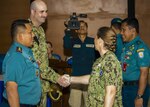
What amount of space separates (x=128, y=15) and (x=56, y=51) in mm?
1560

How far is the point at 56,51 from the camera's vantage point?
584cm

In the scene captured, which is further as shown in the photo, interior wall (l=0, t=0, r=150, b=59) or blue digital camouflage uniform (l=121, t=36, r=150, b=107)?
interior wall (l=0, t=0, r=150, b=59)

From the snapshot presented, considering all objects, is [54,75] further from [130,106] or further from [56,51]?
[56,51]

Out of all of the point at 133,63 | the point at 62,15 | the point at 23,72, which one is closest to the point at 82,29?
the point at 62,15

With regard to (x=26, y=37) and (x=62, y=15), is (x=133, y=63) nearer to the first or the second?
(x=26, y=37)

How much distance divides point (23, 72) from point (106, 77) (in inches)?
30.6

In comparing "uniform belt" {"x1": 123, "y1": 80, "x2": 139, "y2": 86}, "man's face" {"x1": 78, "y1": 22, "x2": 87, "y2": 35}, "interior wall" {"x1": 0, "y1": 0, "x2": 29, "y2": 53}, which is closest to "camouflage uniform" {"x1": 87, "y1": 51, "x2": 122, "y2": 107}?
"uniform belt" {"x1": 123, "y1": 80, "x2": 139, "y2": 86}

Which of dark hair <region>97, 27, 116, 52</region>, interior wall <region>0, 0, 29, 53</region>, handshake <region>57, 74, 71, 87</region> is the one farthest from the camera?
interior wall <region>0, 0, 29, 53</region>

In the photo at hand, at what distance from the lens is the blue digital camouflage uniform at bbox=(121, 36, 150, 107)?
3570mm

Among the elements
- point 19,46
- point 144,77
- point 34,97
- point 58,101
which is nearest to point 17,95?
point 34,97

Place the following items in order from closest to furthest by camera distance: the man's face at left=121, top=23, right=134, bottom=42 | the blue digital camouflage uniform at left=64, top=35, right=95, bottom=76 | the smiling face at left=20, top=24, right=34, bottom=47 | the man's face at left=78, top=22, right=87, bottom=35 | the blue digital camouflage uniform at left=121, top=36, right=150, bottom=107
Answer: the smiling face at left=20, top=24, right=34, bottom=47, the blue digital camouflage uniform at left=121, top=36, right=150, bottom=107, the man's face at left=121, top=23, right=134, bottom=42, the blue digital camouflage uniform at left=64, top=35, right=95, bottom=76, the man's face at left=78, top=22, right=87, bottom=35

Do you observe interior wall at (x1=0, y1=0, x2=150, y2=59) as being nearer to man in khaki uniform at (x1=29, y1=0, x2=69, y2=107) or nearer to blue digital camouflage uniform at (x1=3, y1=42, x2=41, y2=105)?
man in khaki uniform at (x1=29, y1=0, x2=69, y2=107)

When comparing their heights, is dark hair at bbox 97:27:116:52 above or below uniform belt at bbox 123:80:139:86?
above

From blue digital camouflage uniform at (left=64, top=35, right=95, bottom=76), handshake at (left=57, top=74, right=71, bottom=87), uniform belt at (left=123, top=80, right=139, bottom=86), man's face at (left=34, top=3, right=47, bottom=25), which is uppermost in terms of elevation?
man's face at (left=34, top=3, right=47, bottom=25)
